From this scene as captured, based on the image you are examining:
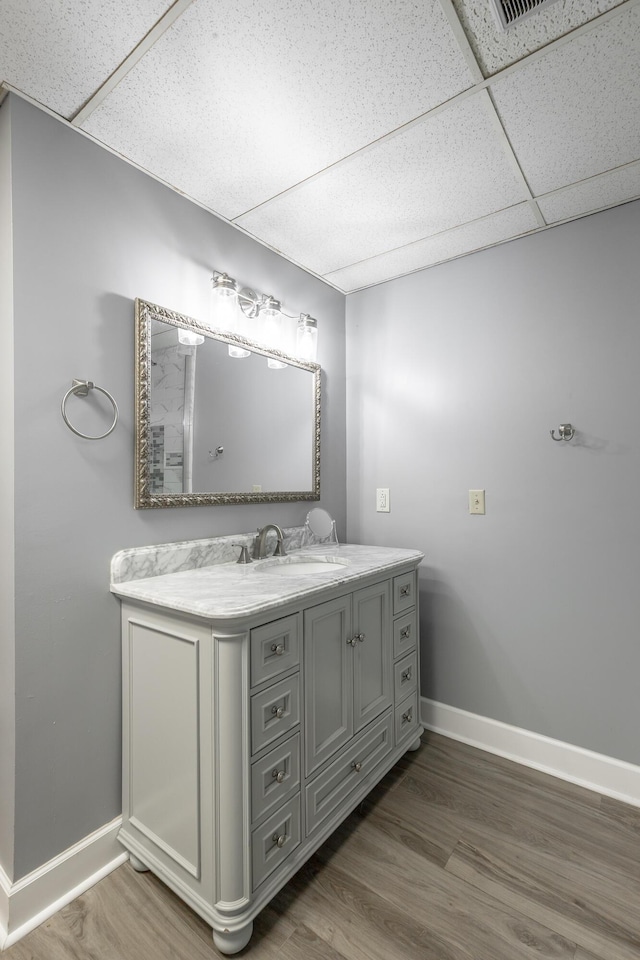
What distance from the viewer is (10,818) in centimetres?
124

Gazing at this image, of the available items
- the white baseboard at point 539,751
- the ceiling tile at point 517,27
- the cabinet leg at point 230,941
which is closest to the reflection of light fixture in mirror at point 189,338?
the ceiling tile at point 517,27

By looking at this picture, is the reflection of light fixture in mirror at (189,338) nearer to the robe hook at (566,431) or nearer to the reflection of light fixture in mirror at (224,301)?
the reflection of light fixture in mirror at (224,301)

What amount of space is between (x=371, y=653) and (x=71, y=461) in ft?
3.94

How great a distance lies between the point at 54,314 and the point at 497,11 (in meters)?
1.34

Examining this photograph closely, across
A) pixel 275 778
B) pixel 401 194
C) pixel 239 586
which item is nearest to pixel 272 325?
pixel 401 194

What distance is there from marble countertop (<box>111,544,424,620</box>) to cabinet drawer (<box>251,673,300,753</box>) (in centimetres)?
23

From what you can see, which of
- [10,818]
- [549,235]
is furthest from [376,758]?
[549,235]

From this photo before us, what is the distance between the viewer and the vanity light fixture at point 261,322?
69.5 inches

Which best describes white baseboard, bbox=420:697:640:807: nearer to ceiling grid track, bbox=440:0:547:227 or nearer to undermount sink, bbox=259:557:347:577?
undermount sink, bbox=259:557:347:577

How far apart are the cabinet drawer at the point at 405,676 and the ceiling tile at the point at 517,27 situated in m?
1.95

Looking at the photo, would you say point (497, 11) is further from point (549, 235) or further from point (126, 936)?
point (126, 936)

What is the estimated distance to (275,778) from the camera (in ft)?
4.13

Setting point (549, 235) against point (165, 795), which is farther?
point (549, 235)

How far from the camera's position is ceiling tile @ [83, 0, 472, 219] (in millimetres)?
1075
